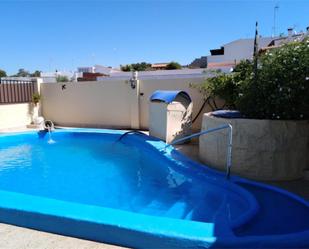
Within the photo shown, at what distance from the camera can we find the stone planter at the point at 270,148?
546 cm

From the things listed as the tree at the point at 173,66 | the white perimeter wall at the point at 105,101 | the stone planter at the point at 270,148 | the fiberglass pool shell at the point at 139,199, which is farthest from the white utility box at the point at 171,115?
the tree at the point at 173,66

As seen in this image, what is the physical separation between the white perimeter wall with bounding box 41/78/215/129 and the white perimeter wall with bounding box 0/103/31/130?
810 mm

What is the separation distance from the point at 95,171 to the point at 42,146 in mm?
3815

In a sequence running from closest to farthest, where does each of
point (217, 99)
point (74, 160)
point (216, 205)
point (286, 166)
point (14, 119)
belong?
point (216, 205), point (286, 166), point (74, 160), point (217, 99), point (14, 119)

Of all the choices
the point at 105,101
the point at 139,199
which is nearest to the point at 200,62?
the point at 105,101

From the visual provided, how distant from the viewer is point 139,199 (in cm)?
533

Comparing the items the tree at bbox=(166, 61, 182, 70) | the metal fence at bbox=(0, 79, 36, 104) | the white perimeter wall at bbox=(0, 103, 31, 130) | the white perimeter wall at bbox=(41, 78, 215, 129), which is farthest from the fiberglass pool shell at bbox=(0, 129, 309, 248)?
the tree at bbox=(166, 61, 182, 70)

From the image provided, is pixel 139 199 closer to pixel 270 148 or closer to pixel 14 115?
pixel 270 148

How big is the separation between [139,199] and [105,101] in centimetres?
762

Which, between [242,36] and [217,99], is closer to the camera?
[217,99]

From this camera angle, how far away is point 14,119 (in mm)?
12586

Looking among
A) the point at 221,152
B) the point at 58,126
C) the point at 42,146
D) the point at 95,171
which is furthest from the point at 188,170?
the point at 58,126

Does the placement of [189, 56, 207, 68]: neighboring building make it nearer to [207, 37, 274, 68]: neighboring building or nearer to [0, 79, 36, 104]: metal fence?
[207, 37, 274, 68]: neighboring building

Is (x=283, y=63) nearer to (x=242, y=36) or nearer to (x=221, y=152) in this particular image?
(x=221, y=152)
